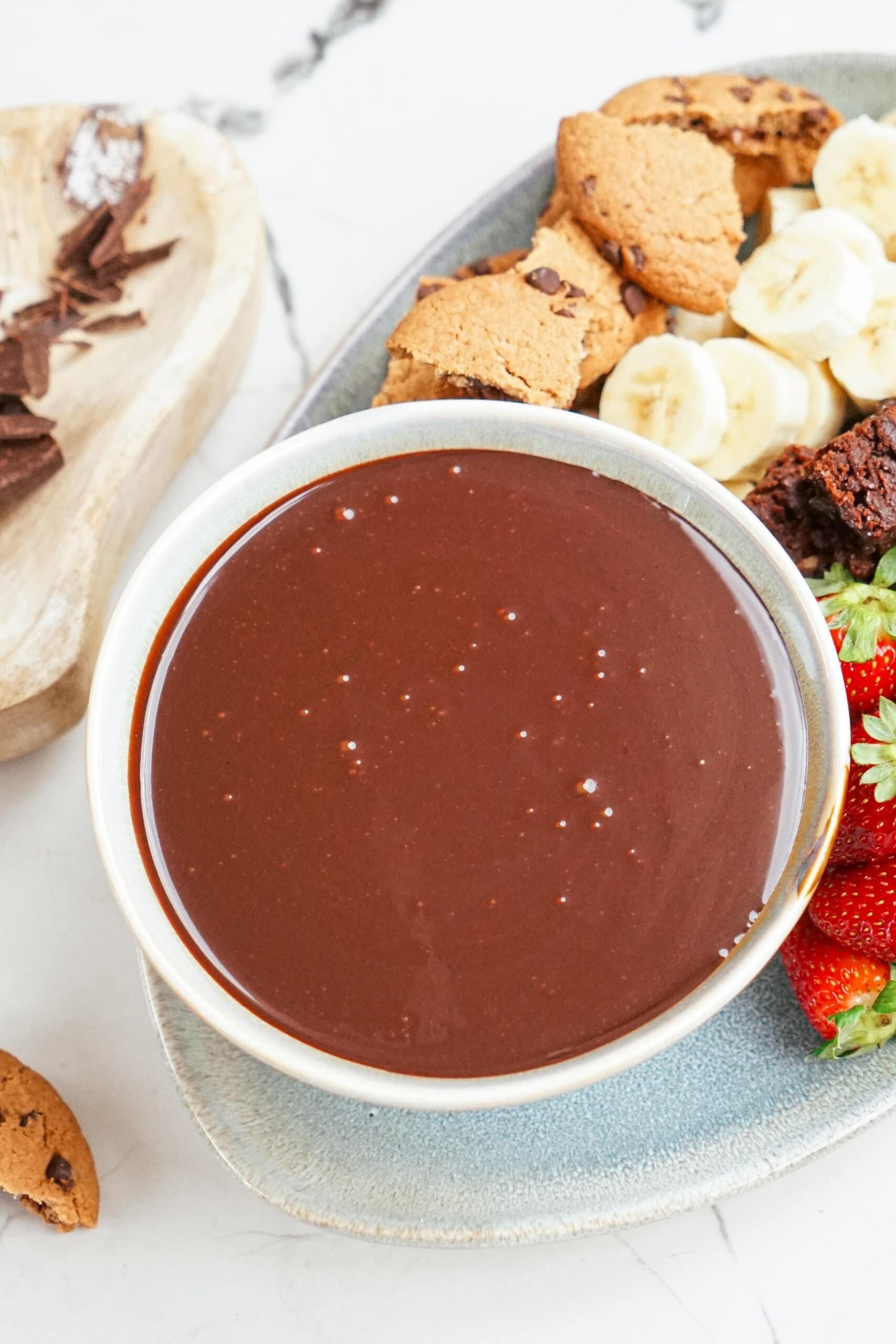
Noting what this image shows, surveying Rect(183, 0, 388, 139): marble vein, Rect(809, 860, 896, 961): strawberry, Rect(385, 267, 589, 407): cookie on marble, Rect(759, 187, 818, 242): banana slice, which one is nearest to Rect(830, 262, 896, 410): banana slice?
Rect(759, 187, 818, 242): banana slice

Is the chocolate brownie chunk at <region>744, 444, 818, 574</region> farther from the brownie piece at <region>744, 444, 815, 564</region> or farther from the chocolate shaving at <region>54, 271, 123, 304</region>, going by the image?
the chocolate shaving at <region>54, 271, 123, 304</region>

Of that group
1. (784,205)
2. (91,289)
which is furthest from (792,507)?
(91,289)

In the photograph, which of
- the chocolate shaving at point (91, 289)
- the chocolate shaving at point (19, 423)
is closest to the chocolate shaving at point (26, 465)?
the chocolate shaving at point (19, 423)

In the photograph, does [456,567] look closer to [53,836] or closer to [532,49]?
[53,836]

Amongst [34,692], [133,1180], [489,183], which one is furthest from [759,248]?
[133,1180]

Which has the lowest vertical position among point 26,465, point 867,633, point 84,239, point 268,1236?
point 268,1236

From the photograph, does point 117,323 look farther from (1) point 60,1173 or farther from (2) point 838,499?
(1) point 60,1173

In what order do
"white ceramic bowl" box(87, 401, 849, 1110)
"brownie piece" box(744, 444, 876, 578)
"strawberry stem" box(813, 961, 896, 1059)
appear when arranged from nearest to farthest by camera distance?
"white ceramic bowl" box(87, 401, 849, 1110)
"strawberry stem" box(813, 961, 896, 1059)
"brownie piece" box(744, 444, 876, 578)
